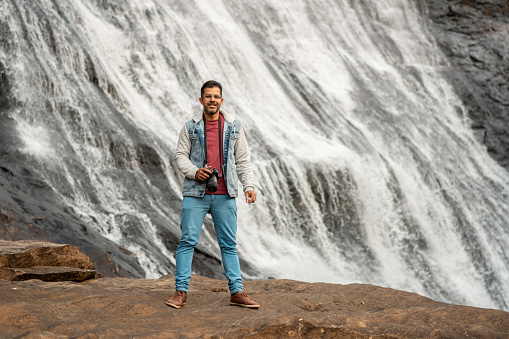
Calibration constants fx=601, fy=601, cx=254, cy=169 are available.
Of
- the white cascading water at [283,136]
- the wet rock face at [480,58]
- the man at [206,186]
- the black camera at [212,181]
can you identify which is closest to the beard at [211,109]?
the man at [206,186]

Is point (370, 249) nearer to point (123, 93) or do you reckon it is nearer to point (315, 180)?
point (315, 180)

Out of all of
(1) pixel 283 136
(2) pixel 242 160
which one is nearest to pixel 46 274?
(2) pixel 242 160

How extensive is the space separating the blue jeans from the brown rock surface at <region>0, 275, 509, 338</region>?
221 mm

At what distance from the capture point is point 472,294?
50.5ft

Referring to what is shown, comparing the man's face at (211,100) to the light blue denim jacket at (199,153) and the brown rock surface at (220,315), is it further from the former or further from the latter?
the brown rock surface at (220,315)

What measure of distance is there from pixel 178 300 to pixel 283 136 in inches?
495

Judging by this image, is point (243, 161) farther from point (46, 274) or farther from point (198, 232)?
point (46, 274)

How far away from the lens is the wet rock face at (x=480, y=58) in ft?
76.0

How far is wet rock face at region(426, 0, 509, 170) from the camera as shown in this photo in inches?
912

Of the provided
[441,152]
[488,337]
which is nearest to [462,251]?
[441,152]

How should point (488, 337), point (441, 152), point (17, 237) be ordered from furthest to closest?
point (441, 152) → point (17, 237) → point (488, 337)

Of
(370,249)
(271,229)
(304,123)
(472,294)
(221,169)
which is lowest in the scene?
A: (472,294)

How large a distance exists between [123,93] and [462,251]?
1023 cm

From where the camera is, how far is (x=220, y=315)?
4.22 m
